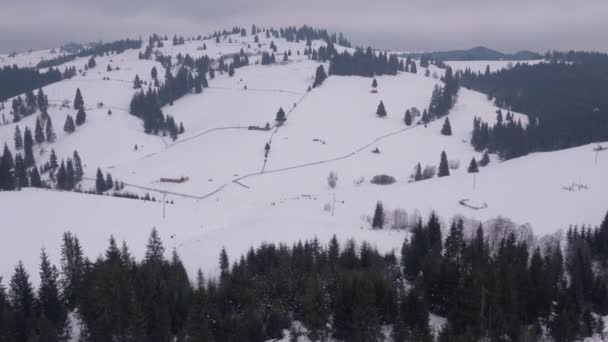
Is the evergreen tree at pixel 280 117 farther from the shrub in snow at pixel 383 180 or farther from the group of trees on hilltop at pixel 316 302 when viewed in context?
the group of trees on hilltop at pixel 316 302

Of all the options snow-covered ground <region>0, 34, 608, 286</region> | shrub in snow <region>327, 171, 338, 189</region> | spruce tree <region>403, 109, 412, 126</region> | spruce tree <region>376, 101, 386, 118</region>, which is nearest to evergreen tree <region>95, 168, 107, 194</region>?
snow-covered ground <region>0, 34, 608, 286</region>

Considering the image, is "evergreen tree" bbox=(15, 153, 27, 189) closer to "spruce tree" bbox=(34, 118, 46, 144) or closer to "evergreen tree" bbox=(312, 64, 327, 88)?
"spruce tree" bbox=(34, 118, 46, 144)

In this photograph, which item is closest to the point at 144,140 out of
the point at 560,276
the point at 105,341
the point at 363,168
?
the point at 363,168

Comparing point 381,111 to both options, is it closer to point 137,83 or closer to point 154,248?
point 137,83

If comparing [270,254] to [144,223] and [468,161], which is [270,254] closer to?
[144,223]

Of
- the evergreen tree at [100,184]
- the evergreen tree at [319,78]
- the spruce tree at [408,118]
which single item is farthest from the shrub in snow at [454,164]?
the evergreen tree at [100,184]
